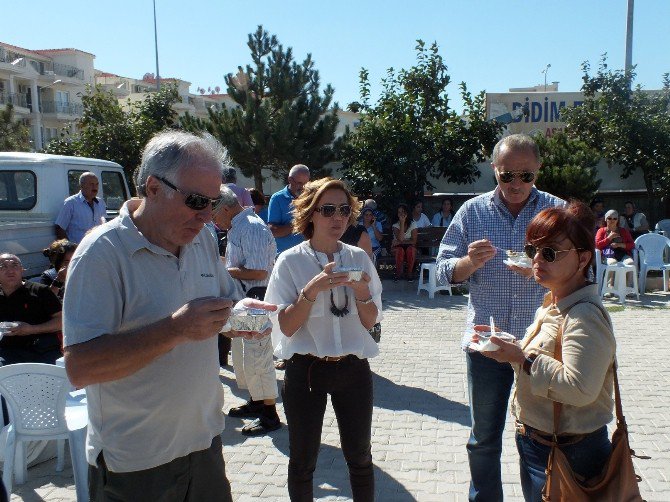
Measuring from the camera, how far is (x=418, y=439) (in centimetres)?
502

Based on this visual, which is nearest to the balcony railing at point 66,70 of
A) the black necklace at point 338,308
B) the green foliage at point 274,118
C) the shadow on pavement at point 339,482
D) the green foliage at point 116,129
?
the green foliage at point 116,129

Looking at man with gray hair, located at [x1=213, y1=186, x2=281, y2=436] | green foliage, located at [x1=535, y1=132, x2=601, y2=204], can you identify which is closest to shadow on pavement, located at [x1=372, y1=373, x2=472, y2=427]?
man with gray hair, located at [x1=213, y1=186, x2=281, y2=436]

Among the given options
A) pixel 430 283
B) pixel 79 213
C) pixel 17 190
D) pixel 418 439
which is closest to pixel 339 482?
pixel 418 439

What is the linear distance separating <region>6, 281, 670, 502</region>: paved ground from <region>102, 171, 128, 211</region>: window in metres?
4.79

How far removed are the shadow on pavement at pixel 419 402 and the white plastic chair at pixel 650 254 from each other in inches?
305

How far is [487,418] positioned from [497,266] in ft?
2.49

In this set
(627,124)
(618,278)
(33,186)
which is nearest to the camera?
(33,186)

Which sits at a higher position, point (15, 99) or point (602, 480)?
point (15, 99)

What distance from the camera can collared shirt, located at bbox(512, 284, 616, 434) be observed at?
2.30 meters

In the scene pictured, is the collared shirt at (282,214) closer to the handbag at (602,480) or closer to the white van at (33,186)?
the white van at (33,186)

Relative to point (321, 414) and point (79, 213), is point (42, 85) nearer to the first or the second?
point (79, 213)

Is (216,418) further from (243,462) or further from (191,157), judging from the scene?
(243,462)

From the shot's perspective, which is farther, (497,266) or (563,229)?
(497,266)

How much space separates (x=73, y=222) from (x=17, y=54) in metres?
62.1
